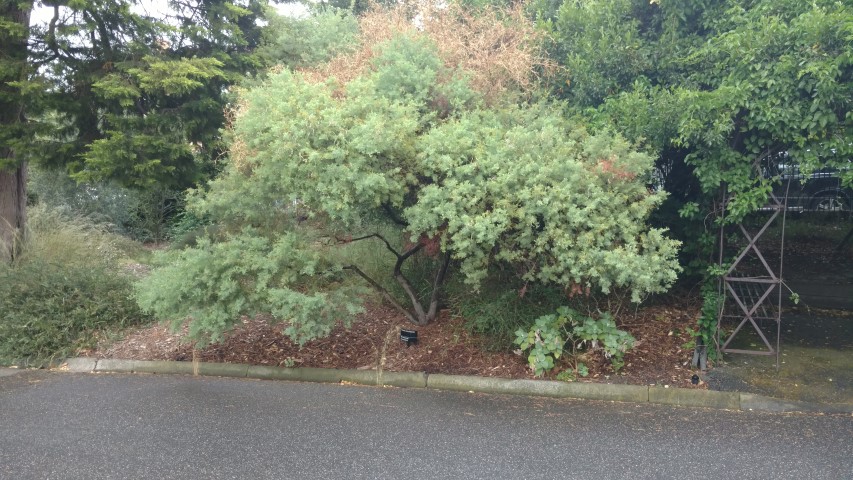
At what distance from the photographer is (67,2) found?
8.54 meters

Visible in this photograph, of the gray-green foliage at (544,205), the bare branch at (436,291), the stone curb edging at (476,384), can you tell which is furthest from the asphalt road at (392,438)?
the bare branch at (436,291)

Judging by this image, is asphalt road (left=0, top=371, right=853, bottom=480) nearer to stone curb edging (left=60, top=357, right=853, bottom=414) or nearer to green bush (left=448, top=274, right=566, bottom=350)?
stone curb edging (left=60, top=357, right=853, bottom=414)

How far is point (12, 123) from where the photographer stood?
9.02 m

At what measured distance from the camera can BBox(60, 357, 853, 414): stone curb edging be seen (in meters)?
5.64

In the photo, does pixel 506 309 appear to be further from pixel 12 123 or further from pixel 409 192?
pixel 12 123

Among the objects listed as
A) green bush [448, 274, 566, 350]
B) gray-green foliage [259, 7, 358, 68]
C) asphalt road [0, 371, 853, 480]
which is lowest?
asphalt road [0, 371, 853, 480]

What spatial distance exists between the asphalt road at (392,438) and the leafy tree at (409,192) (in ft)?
3.24

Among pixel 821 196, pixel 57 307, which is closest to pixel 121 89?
pixel 57 307

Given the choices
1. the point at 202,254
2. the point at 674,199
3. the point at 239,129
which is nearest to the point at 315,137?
the point at 239,129

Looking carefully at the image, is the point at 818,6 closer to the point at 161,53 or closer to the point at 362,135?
the point at 362,135

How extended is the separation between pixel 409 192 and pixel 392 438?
2.46m

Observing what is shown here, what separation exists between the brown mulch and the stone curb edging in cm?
12

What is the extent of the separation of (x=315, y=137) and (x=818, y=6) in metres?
4.78

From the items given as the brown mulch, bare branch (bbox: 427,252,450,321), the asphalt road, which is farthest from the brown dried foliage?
the asphalt road
